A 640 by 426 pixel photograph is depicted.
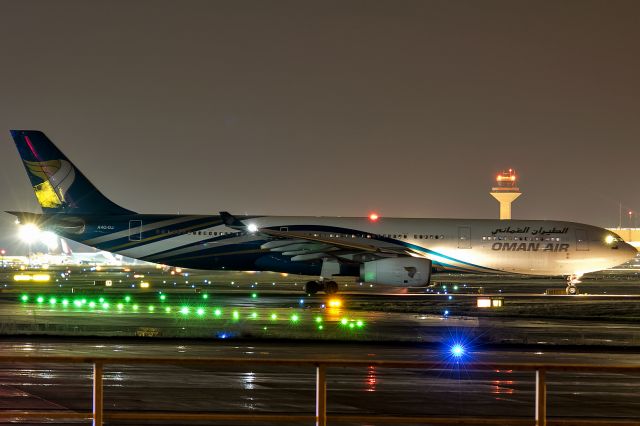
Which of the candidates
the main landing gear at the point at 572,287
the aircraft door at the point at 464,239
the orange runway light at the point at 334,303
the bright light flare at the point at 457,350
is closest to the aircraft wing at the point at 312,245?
the aircraft door at the point at 464,239

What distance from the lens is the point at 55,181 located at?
5347 cm

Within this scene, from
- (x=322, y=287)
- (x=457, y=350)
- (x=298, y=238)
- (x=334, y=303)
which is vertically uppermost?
(x=298, y=238)

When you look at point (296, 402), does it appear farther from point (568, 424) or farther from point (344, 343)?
point (344, 343)

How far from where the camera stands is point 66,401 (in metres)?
A: 15.3

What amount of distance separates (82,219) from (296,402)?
3850 cm

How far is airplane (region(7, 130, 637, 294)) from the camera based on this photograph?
51.2 meters

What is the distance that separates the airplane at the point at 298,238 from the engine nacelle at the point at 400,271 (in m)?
0.98

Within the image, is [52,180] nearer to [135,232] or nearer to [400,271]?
[135,232]

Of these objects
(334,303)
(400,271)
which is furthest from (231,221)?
(334,303)

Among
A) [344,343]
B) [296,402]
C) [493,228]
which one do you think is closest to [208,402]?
[296,402]

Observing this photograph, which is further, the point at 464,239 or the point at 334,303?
the point at 464,239

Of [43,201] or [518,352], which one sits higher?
[43,201]

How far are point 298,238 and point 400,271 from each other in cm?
555

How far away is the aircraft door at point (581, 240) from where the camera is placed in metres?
54.2
